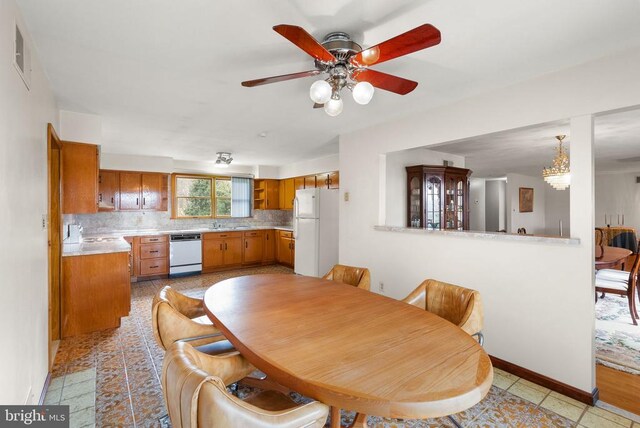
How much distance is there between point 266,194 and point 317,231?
8.17ft

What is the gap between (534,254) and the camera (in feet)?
7.82

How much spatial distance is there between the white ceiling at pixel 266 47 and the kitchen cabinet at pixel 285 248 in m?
3.64

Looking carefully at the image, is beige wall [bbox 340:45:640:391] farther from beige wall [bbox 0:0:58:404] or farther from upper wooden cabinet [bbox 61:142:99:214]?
upper wooden cabinet [bbox 61:142:99:214]

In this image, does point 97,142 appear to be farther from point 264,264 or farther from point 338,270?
point 264,264

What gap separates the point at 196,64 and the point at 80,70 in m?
0.90

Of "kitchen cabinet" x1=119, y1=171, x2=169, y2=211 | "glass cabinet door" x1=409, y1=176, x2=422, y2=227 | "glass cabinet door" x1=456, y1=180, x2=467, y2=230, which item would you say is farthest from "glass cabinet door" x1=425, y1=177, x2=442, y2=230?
"kitchen cabinet" x1=119, y1=171, x2=169, y2=211

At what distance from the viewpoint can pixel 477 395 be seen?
3.46ft

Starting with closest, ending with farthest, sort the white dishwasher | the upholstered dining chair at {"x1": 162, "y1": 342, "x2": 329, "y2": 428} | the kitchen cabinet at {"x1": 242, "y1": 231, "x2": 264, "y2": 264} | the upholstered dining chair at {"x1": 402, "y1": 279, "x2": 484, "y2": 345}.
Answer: the upholstered dining chair at {"x1": 162, "y1": 342, "x2": 329, "y2": 428}
the upholstered dining chair at {"x1": 402, "y1": 279, "x2": 484, "y2": 345}
the white dishwasher
the kitchen cabinet at {"x1": 242, "y1": 231, "x2": 264, "y2": 264}

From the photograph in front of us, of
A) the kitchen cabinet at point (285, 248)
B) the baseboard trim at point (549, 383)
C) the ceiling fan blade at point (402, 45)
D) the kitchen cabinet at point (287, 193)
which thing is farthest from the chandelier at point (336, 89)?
the kitchen cabinet at point (287, 193)

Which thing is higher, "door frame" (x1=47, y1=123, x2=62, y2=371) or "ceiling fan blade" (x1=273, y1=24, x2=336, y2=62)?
"ceiling fan blade" (x1=273, y1=24, x2=336, y2=62)

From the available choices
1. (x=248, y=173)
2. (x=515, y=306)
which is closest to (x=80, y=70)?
(x=515, y=306)

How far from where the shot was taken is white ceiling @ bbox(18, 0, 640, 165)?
5.18ft

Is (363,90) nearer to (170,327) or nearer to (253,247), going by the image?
(170,327)

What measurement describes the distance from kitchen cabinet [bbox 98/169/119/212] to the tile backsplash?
30cm
